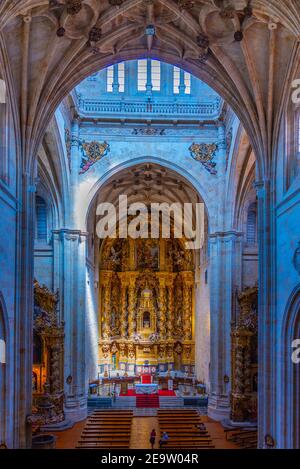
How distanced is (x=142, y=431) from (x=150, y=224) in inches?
903

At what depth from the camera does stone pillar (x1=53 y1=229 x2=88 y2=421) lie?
90.7 feet

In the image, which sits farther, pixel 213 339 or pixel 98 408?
pixel 98 408

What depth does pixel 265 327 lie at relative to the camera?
16188mm

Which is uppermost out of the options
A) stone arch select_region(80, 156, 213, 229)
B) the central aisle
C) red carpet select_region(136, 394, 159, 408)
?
stone arch select_region(80, 156, 213, 229)

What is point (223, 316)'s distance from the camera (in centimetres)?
2769

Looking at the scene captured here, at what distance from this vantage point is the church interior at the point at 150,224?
15180mm

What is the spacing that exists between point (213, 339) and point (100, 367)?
1631 centimetres

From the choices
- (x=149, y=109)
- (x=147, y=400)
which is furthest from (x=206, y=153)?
(x=147, y=400)

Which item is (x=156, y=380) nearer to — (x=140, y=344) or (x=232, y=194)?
(x=140, y=344)

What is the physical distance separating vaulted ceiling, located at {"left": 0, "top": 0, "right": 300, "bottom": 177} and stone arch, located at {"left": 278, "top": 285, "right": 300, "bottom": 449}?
488cm

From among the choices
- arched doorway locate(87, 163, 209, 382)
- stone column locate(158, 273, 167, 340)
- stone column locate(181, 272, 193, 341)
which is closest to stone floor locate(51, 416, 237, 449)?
arched doorway locate(87, 163, 209, 382)

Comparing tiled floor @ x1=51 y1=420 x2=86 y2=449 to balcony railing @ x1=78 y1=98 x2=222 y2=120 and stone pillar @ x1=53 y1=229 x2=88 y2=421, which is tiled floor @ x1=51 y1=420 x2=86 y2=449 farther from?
balcony railing @ x1=78 y1=98 x2=222 y2=120
